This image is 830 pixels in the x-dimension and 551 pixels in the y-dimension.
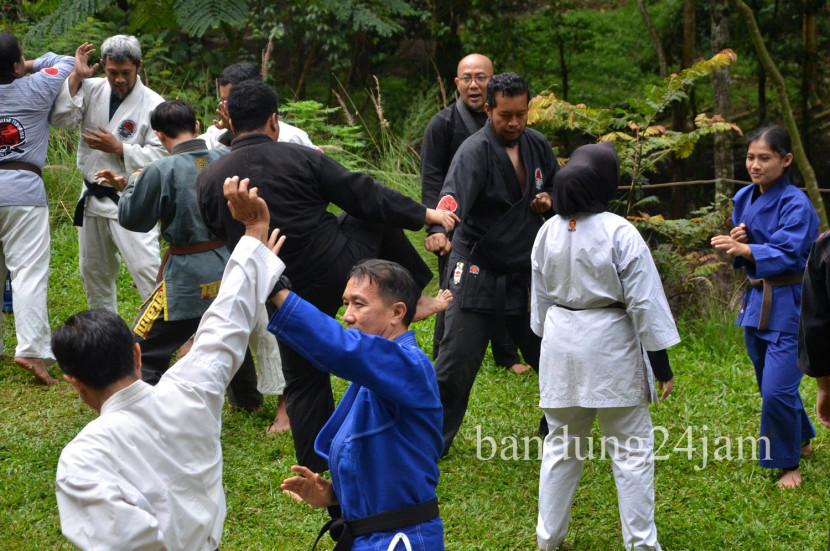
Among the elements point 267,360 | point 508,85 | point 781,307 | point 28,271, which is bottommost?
point 267,360

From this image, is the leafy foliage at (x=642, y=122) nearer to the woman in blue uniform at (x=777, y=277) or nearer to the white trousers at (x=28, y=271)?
the woman in blue uniform at (x=777, y=277)

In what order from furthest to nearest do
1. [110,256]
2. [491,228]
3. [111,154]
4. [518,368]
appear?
[518,368], [110,256], [111,154], [491,228]

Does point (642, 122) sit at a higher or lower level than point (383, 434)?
higher

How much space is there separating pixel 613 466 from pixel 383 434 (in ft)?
5.98

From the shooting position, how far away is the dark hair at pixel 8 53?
607cm

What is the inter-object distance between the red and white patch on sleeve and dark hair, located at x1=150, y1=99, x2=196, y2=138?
1583 mm

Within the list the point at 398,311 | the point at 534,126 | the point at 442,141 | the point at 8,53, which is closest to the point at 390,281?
the point at 398,311

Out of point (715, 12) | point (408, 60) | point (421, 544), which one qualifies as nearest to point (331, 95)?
point (408, 60)

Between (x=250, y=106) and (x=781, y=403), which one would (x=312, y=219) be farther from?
(x=781, y=403)

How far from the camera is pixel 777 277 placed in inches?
195

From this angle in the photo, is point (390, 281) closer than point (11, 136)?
Yes

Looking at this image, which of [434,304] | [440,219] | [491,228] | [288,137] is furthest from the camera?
[288,137]

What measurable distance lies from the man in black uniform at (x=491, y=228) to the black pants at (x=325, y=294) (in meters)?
0.63

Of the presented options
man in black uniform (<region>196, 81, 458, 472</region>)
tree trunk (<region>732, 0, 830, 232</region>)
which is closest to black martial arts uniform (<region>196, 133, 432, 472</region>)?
man in black uniform (<region>196, 81, 458, 472</region>)
